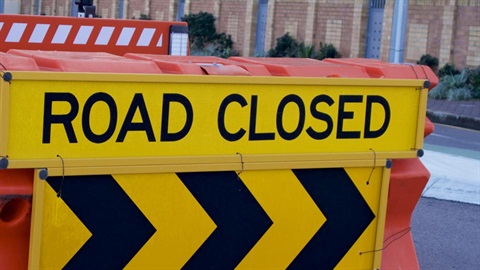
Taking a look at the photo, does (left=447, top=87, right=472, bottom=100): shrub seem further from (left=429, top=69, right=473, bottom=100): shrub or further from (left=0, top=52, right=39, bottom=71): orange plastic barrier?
(left=0, top=52, right=39, bottom=71): orange plastic barrier

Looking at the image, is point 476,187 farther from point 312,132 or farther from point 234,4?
point 234,4

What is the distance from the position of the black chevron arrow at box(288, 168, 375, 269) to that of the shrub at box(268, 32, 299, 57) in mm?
24902

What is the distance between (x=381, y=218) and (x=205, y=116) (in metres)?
0.94

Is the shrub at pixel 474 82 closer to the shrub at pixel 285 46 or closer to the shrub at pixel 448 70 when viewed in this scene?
the shrub at pixel 448 70

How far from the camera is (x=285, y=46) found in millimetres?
28906

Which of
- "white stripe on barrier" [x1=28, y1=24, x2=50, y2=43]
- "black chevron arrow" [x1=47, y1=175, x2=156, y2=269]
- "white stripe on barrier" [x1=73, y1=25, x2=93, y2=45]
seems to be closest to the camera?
"black chevron arrow" [x1=47, y1=175, x2=156, y2=269]

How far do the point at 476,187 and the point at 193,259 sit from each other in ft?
24.1

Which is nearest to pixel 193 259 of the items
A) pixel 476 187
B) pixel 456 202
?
pixel 456 202

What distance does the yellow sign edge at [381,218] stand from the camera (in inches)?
146

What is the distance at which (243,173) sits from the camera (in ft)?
11.2

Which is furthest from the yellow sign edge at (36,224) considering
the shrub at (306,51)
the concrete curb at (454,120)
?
the shrub at (306,51)

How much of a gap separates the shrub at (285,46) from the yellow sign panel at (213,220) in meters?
24.9

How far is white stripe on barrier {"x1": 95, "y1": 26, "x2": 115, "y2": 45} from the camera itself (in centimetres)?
837

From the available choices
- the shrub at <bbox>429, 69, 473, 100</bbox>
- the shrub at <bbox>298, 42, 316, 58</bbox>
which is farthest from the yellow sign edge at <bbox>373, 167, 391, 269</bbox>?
the shrub at <bbox>298, 42, 316, 58</bbox>
